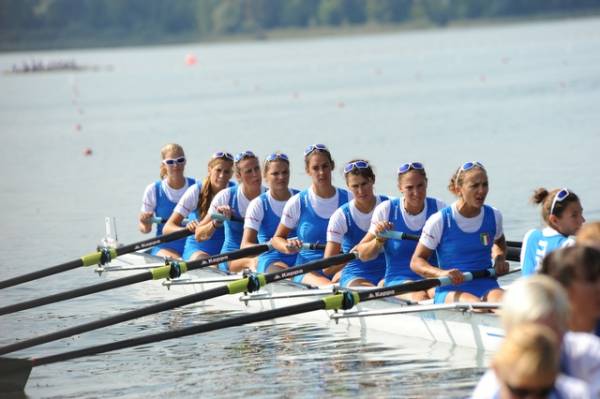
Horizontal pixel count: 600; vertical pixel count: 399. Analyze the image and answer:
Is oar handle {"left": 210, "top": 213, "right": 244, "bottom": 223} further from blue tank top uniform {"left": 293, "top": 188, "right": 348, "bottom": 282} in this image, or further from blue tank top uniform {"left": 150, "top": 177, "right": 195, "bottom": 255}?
blue tank top uniform {"left": 150, "top": 177, "right": 195, "bottom": 255}

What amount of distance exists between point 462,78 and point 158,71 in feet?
99.3

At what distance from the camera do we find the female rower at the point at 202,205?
11258 millimetres

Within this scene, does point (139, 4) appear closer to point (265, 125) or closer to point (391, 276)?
point (265, 125)

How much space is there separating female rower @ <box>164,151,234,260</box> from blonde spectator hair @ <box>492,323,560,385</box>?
7.55 metres

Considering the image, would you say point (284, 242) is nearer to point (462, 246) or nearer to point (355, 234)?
point (355, 234)

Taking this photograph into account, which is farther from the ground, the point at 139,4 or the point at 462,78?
the point at 139,4

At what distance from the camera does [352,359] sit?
8719 millimetres

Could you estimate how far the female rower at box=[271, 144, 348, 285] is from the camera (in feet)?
31.9

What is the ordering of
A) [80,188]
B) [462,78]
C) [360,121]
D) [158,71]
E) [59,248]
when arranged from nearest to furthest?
1. [59,248]
2. [80,188]
3. [360,121]
4. [462,78]
5. [158,71]

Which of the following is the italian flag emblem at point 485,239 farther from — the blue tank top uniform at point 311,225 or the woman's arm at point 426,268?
the blue tank top uniform at point 311,225

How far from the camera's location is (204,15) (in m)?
125

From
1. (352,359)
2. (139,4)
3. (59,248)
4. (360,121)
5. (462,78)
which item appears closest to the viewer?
(352,359)

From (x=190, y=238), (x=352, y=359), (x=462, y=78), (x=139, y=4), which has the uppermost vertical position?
(x=139, y=4)

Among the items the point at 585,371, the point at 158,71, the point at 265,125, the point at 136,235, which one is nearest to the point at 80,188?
the point at 136,235
